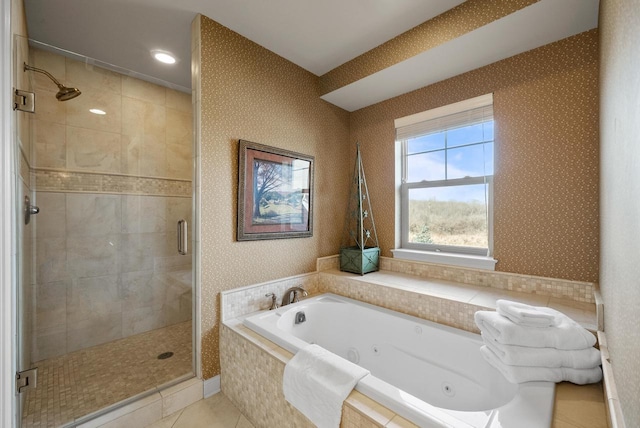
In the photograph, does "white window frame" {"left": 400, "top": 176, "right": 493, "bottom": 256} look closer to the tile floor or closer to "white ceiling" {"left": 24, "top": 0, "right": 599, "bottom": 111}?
"white ceiling" {"left": 24, "top": 0, "right": 599, "bottom": 111}

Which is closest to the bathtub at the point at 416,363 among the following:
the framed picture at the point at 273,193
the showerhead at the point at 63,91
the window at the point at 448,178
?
the framed picture at the point at 273,193

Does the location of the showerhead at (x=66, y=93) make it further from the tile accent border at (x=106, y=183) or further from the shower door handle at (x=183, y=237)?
the shower door handle at (x=183, y=237)

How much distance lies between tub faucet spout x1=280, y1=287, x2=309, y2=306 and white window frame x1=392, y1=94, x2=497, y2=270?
1.01 m

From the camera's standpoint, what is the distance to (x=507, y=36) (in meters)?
1.79

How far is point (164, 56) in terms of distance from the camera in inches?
89.6

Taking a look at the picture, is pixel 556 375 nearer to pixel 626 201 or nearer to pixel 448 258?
pixel 626 201

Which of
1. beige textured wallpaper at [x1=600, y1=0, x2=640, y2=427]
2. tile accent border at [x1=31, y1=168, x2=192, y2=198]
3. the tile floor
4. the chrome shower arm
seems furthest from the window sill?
the chrome shower arm

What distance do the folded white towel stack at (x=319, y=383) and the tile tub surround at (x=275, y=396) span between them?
46mm

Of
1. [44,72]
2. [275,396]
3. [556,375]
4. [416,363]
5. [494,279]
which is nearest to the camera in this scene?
[556,375]

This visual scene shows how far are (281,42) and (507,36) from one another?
5.29ft

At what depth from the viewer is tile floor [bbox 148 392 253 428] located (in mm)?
1627

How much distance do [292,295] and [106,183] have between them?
1794 millimetres

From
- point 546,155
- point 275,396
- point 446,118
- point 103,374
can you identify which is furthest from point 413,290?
point 103,374

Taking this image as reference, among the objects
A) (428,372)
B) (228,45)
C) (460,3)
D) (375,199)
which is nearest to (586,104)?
(460,3)
